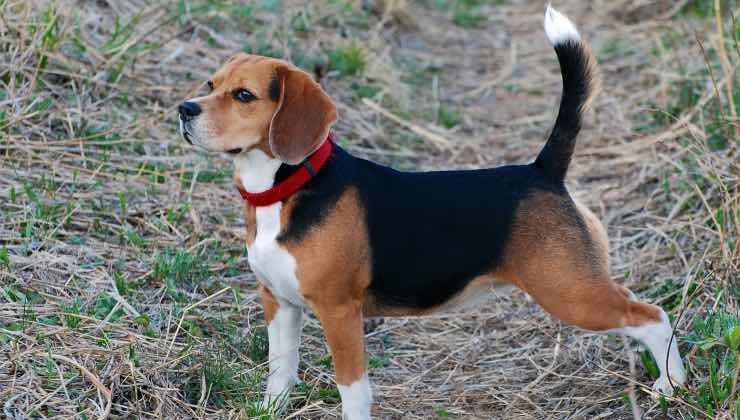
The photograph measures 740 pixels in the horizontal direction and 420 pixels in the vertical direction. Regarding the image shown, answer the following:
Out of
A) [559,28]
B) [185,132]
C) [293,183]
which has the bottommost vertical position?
[293,183]

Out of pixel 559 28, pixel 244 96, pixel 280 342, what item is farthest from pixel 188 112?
pixel 559 28

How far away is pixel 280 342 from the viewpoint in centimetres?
410

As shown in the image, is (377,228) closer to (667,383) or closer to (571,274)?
(571,274)

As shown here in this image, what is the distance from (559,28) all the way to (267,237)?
4.97ft

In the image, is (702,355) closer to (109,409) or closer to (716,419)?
(716,419)

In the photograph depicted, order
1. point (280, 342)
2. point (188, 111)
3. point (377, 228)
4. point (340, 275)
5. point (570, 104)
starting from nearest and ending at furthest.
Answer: point (188, 111) < point (340, 275) < point (377, 228) < point (570, 104) < point (280, 342)

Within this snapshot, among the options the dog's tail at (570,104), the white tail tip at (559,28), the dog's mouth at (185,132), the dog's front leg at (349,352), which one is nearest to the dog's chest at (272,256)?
the dog's front leg at (349,352)

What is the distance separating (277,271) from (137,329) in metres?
0.95

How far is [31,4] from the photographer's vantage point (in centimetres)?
631

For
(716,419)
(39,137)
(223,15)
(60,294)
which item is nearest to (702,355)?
(716,419)

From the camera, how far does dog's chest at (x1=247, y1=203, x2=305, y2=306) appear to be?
12.1 feet

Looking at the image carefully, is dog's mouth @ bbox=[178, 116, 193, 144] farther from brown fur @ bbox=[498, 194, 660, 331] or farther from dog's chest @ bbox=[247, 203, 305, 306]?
brown fur @ bbox=[498, 194, 660, 331]

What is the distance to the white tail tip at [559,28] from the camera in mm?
3877

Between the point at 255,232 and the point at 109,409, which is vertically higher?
the point at 255,232
